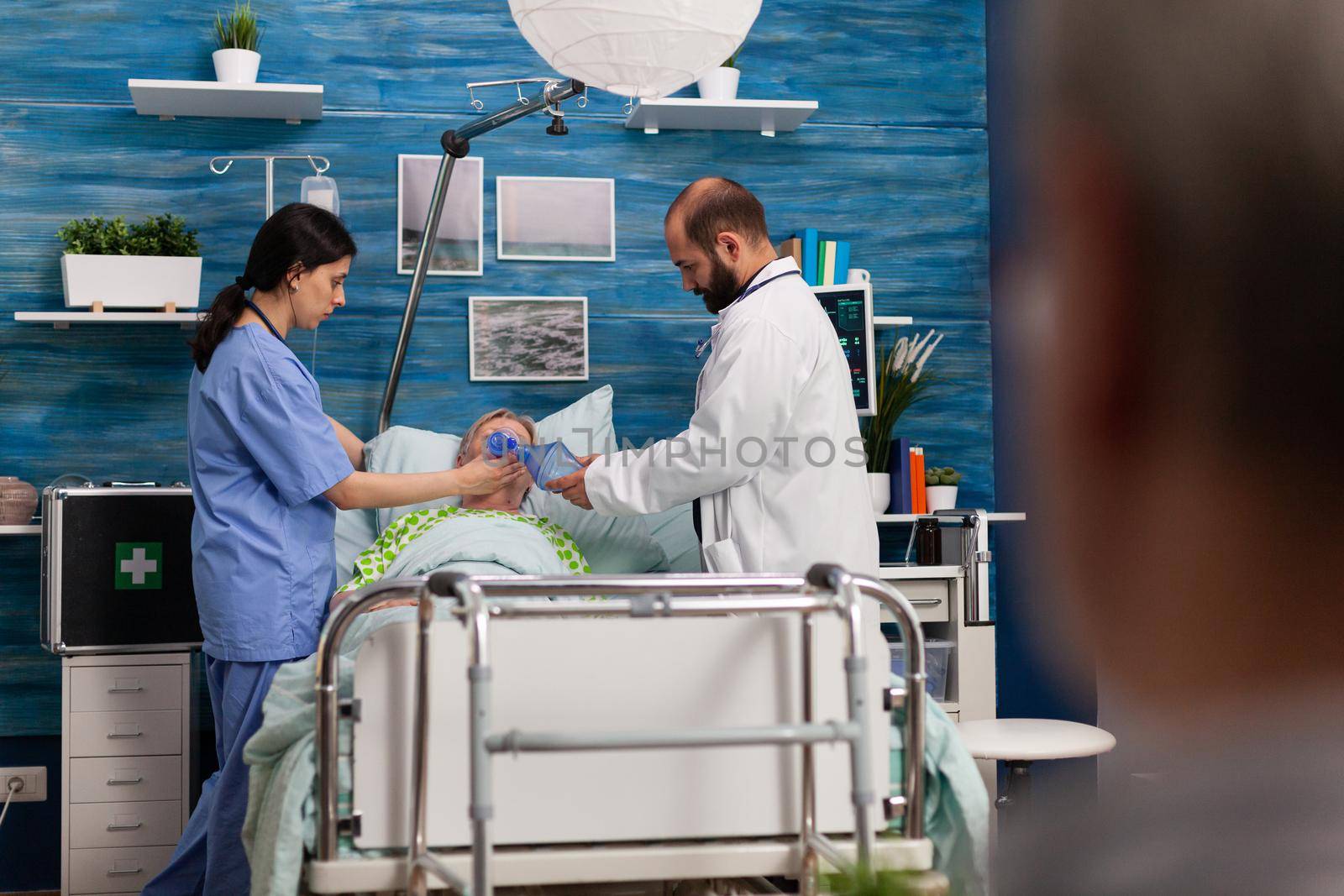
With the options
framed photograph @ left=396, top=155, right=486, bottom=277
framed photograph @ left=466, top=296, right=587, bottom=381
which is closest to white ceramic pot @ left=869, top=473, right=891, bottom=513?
framed photograph @ left=466, top=296, right=587, bottom=381

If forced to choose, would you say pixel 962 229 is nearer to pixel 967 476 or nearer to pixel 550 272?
pixel 967 476

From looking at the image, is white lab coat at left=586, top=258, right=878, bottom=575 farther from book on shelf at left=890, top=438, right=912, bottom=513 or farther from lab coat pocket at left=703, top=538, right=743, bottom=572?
book on shelf at left=890, top=438, right=912, bottom=513

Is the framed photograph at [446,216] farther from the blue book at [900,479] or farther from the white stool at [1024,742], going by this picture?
the white stool at [1024,742]

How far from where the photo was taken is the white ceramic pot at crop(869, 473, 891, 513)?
3437mm

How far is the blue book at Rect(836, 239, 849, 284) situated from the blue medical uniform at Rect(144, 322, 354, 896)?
1.65m

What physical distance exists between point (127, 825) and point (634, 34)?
218cm

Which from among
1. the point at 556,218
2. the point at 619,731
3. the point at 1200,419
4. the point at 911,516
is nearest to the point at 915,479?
the point at 911,516

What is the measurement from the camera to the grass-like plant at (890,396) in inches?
138

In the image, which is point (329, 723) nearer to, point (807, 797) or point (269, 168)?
point (807, 797)

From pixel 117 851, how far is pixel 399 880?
1702mm

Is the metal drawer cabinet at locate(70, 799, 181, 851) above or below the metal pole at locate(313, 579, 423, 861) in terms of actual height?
below

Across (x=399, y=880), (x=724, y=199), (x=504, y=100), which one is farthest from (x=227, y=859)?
(x=504, y=100)

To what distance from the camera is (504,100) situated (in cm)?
355

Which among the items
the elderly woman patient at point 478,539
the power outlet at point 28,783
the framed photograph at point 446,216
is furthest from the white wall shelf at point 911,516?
the power outlet at point 28,783
